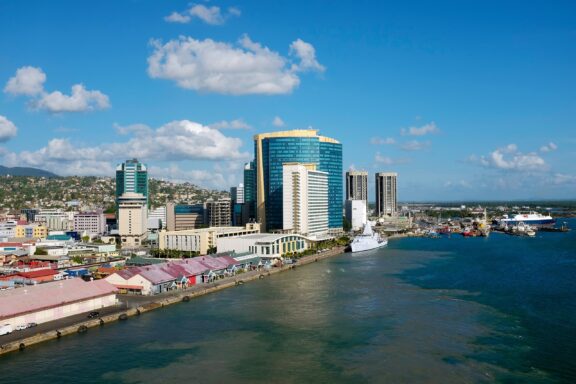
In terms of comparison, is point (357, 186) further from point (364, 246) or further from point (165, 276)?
point (165, 276)

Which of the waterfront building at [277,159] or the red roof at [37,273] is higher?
the waterfront building at [277,159]

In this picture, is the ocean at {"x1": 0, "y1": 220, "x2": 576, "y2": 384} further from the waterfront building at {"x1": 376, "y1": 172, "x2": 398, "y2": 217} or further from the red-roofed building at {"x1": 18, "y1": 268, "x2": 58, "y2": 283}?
the waterfront building at {"x1": 376, "y1": 172, "x2": 398, "y2": 217}

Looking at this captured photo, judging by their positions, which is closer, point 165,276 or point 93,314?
point 93,314

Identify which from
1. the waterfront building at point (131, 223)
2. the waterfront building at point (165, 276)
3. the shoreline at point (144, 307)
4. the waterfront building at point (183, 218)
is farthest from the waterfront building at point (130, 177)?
the waterfront building at point (165, 276)

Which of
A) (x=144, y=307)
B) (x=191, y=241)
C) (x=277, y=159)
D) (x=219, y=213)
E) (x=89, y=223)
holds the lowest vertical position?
(x=144, y=307)

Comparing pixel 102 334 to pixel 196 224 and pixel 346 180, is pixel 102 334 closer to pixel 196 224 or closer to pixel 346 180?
pixel 196 224

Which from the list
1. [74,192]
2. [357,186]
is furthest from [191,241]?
[74,192]

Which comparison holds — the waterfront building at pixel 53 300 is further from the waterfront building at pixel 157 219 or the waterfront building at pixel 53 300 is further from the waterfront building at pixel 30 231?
the waterfront building at pixel 157 219
